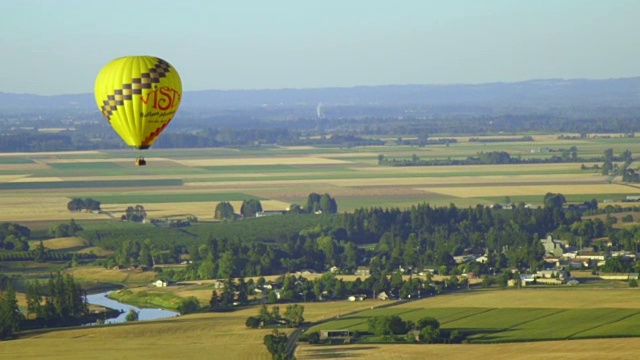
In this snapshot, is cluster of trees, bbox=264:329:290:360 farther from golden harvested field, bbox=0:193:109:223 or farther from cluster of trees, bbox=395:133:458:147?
cluster of trees, bbox=395:133:458:147

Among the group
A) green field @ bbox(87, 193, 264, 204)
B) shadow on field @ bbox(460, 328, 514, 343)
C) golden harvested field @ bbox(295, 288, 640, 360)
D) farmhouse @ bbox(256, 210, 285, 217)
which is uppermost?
green field @ bbox(87, 193, 264, 204)

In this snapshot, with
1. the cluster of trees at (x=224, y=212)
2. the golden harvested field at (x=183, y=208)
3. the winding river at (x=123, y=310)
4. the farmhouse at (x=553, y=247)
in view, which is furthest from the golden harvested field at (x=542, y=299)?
the golden harvested field at (x=183, y=208)

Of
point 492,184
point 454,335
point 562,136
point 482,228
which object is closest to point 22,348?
point 454,335

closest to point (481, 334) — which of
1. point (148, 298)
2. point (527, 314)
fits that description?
point (527, 314)

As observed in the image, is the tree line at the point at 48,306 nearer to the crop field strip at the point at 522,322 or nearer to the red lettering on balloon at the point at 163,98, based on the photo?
the crop field strip at the point at 522,322

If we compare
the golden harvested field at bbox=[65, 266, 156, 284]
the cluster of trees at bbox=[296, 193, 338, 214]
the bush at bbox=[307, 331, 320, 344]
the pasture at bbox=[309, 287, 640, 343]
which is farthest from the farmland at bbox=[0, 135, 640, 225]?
the bush at bbox=[307, 331, 320, 344]

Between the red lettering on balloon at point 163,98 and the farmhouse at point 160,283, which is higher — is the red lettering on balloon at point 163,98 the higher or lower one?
the higher one
